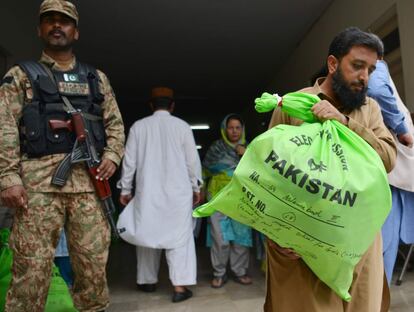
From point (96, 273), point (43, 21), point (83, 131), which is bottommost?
point (96, 273)

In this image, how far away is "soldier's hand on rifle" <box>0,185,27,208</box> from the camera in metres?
1.56

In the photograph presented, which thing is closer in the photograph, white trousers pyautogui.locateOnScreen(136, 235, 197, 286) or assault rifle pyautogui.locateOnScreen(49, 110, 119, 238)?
assault rifle pyautogui.locateOnScreen(49, 110, 119, 238)

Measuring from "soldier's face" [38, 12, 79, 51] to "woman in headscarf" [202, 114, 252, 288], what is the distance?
1.63 m

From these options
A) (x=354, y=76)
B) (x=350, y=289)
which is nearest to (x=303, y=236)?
(x=350, y=289)

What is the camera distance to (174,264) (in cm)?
263

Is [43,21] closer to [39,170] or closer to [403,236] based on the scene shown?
[39,170]

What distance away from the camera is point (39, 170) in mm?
1651

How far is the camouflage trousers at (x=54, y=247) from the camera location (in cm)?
158

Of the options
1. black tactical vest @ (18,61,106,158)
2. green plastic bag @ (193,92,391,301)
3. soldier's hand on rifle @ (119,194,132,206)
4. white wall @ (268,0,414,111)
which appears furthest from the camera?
white wall @ (268,0,414,111)

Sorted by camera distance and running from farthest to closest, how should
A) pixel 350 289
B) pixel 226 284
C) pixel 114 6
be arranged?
pixel 114 6, pixel 226 284, pixel 350 289

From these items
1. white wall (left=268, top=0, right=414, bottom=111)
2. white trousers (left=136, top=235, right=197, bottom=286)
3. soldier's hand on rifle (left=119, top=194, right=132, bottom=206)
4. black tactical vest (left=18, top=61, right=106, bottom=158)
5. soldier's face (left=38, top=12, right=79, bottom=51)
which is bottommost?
white trousers (left=136, top=235, right=197, bottom=286)

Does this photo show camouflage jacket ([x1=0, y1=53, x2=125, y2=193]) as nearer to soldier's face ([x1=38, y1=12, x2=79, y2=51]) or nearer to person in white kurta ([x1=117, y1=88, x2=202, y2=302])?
soldier's face ([x1=38, y1=12, x2=79, y2=51])

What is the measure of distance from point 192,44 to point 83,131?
3.96m

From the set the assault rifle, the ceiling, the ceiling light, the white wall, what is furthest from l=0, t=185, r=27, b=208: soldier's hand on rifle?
the ceiling light
